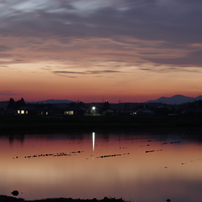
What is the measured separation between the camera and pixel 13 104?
15188 centimetres

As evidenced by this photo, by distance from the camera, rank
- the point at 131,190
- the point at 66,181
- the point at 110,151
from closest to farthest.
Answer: the point at 131,190
the point at 66,181
the point at 110,151

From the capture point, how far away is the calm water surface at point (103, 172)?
14734 mm

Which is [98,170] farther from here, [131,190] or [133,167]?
[131,190]

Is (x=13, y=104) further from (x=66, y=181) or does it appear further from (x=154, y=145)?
(x=66, y=181)

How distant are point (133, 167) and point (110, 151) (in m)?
7.74

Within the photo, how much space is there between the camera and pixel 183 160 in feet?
78.6

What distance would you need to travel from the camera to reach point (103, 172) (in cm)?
1923

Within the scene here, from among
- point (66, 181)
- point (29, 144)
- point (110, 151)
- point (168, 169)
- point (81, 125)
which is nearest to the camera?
point (66, 181)

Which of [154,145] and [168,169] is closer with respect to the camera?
[168,169]

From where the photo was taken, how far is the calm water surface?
1473 cm

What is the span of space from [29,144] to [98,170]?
14.5 metres

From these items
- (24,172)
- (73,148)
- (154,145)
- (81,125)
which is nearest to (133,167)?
(24,172)

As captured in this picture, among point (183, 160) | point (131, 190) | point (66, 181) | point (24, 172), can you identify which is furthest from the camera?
point (183, 160)

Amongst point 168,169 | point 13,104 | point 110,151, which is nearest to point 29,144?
point 110,151
